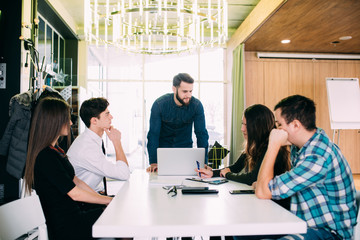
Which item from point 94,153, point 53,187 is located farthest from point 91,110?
point 53,187

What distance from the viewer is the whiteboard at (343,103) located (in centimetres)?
577

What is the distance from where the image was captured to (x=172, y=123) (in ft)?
9.91

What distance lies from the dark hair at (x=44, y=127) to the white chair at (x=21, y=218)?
13cm

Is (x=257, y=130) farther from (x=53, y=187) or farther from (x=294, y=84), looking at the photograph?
(x=294, y=84)

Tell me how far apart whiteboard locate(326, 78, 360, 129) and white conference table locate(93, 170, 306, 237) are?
5006mm

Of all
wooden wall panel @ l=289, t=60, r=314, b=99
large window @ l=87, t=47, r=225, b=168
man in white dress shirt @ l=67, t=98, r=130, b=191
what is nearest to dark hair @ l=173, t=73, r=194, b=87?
man in white dress shirt @ l=67, t=98, r=130, b=191

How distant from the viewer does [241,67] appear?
6.04m

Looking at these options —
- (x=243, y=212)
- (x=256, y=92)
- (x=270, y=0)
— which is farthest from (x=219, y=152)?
(x=243, y=212)

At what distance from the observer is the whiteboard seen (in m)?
5.77

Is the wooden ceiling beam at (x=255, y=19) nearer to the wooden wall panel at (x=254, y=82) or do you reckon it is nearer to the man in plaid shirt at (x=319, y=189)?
the wooden wall panel at (x=254, y=82)

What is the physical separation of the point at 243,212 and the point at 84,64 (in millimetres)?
5927

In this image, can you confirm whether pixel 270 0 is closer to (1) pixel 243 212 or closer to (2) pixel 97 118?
(2) pixel 97 118

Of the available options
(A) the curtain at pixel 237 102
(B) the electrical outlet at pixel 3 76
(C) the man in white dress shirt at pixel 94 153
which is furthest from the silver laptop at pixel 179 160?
(A) the curtain at pixel 237 102

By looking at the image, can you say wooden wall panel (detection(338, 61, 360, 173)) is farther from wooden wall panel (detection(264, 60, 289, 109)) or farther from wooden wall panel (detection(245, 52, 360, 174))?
wooden wall panel (detection(264, 60, 289, 109))
